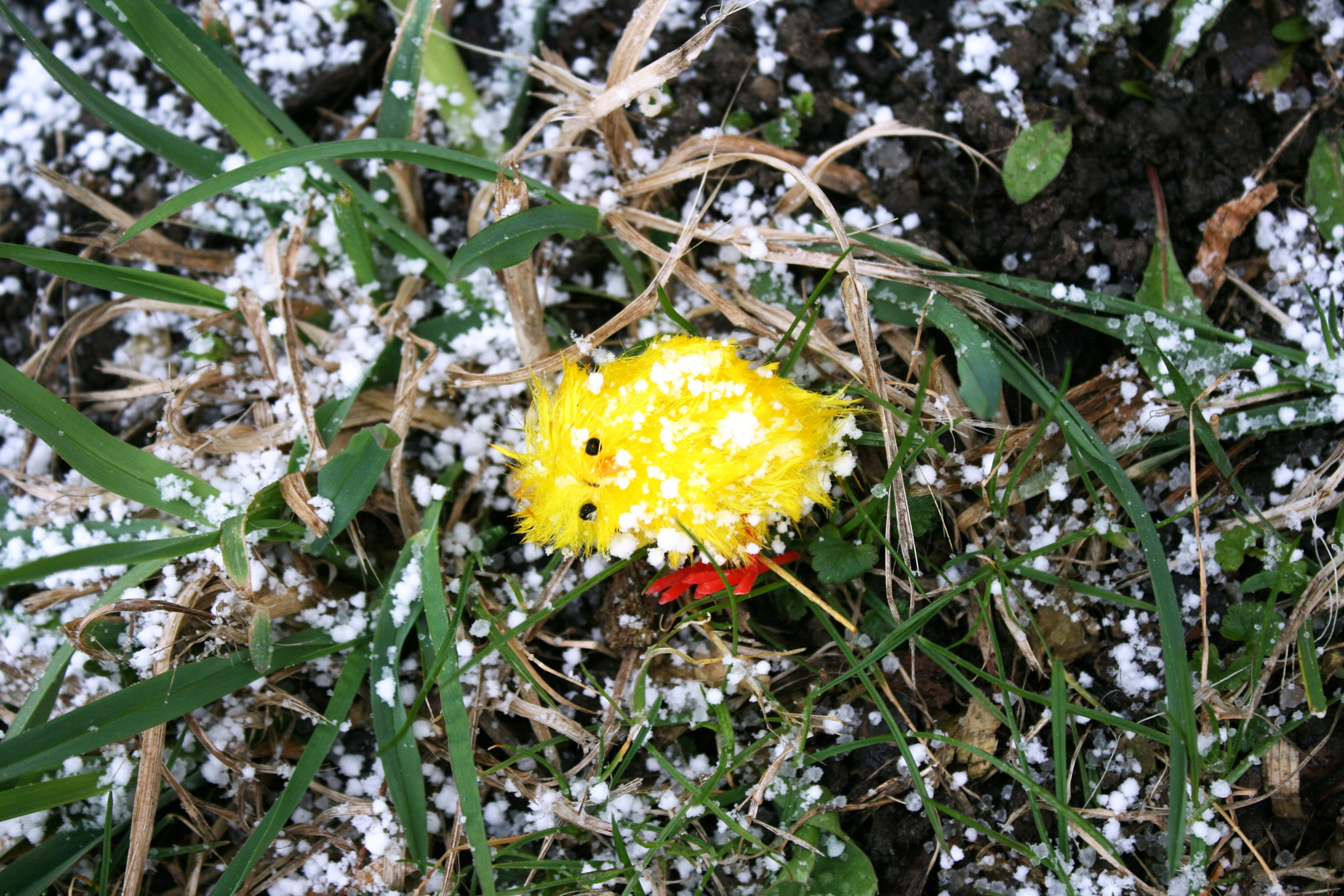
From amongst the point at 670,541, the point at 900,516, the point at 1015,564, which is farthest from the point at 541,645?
the point at 1015,564

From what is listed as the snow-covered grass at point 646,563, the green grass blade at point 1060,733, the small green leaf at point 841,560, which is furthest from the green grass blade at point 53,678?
the green grass blade at point 1060,733

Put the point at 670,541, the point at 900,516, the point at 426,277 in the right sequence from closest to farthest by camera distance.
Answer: the point at 670,541 < the point at 900,516 < the point at 426,277

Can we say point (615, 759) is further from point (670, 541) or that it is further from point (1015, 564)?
point (1015, 564)

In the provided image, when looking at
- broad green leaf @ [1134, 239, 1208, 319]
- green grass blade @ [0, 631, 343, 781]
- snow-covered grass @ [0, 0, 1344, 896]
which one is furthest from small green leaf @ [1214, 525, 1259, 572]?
green grass blade @ [0, 631, 343, 781]

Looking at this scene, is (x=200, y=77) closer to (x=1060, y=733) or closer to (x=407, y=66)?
(x=407, y=66)

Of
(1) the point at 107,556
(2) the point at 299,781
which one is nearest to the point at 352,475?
(1) the point at 107,556
